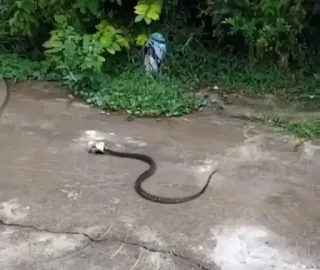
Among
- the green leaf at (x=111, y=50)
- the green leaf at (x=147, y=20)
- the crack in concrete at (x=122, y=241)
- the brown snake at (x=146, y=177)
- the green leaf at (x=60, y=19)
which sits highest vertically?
the green leaf at (x=147, y=20)

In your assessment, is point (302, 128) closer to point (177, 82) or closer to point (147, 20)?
point (177, 82)

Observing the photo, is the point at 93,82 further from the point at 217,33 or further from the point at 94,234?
the point at 94,234

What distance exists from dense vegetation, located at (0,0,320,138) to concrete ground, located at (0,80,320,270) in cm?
36

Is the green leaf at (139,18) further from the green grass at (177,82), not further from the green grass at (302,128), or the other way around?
the green grass at (302,128)

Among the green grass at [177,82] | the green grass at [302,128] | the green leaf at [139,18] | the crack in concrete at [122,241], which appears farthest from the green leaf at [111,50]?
the crack in concrete at [122,241]

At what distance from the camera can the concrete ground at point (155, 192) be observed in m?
3.34

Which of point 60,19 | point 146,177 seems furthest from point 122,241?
point 60,19

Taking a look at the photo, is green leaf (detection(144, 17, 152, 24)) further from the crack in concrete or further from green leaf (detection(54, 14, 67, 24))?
the crack in concrete

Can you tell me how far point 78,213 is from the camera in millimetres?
3703

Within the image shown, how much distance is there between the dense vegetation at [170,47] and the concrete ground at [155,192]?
357 mm

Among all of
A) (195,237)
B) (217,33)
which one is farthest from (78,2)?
(195,237)

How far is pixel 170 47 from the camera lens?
591 centimetres

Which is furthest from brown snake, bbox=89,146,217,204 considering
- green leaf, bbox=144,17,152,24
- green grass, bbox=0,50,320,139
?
green leaf, bbox=144,17,152,24

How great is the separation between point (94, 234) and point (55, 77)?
7.97ft
